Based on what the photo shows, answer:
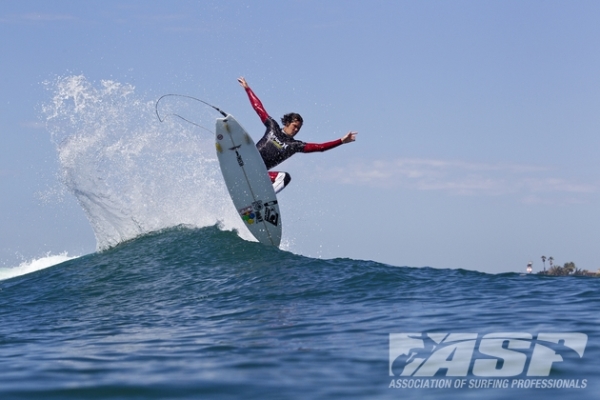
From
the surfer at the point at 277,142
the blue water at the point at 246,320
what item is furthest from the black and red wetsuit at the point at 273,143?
the blue water at the point at 246,320

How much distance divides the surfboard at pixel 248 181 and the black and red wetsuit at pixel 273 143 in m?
0.17

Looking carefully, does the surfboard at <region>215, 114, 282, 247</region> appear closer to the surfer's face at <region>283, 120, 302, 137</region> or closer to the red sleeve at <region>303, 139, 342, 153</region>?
the surfer's face at <region>283, 120, 302, 137</region>

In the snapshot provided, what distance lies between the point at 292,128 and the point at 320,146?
671mm

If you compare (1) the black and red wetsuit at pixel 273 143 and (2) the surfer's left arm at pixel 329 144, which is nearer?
(2) the surfer's left arm at pixel 329 144

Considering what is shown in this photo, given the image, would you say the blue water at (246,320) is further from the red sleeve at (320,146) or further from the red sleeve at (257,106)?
the red sleeve at (257,106)

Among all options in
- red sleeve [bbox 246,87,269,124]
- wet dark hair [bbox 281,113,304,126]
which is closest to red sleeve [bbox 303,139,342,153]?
wet dark hair [bbox 281,113,304,126]

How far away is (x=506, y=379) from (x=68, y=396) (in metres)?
2.63

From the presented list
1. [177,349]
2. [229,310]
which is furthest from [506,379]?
[229,310]

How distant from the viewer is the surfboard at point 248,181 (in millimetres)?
11625

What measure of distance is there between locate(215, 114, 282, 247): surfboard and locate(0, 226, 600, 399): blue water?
1.68 feet

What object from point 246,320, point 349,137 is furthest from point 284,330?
point 349,137

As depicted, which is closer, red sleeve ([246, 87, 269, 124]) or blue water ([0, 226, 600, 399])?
blue water ([0, 226, 600, 399])

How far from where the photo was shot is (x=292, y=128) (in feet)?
37.7

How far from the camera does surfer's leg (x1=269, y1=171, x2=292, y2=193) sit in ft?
38.8
